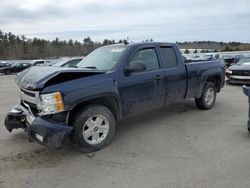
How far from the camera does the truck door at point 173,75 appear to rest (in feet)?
20.3

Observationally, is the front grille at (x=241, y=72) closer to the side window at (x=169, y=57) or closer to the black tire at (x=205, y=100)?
the black tire at (x=205, y=100)

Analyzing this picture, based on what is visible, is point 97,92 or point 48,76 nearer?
point 48,76

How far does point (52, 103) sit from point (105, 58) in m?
1.79

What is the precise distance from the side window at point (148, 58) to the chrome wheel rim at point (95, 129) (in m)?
1.39

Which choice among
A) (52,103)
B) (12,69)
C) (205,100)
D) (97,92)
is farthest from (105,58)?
(12,69)

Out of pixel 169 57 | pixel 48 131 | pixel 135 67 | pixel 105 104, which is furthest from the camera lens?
pixel 169 57

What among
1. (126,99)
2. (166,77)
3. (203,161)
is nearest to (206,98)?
(166,77)

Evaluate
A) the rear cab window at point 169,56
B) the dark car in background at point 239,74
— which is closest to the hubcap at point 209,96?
the rear cab window at point 169,56

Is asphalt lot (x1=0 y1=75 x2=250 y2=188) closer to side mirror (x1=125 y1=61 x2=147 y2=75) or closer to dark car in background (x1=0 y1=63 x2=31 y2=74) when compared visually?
side mirror (x1=125 y1=61 x2=147 y2=75)

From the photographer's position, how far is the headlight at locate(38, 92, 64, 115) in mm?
4316

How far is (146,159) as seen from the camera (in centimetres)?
444

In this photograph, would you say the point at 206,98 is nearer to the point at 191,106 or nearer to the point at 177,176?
the point at 191,106

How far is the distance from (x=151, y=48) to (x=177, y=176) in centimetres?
303

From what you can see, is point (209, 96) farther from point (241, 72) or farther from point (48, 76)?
point (241, 72)
